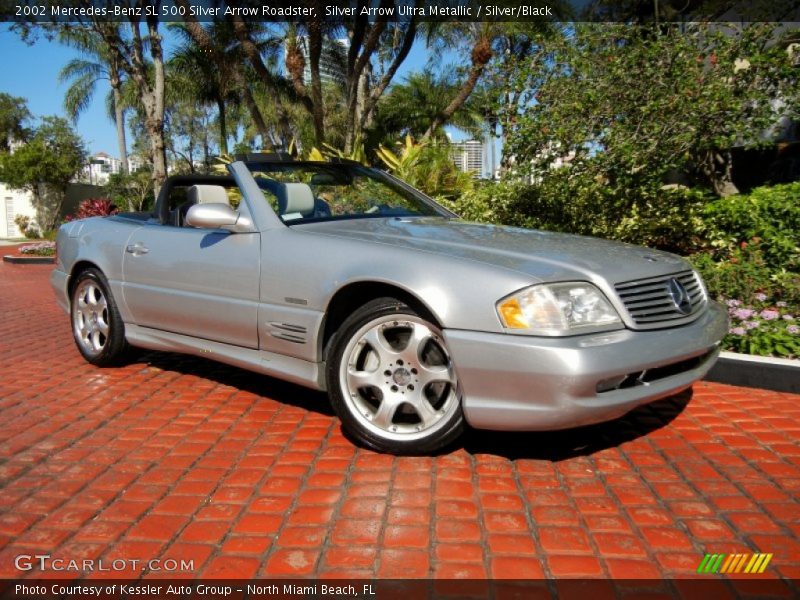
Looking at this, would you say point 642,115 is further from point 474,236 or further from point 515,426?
point 515,426

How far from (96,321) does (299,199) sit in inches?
82.6

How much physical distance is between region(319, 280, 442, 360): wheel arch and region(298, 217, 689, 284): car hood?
0.22m

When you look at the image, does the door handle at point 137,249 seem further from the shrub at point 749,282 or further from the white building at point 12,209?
the white building at point 12,209

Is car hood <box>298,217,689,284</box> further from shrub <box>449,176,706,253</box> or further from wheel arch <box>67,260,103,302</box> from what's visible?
shrub <box>449,176,706,253</box>

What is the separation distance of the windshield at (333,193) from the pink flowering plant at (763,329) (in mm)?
2236

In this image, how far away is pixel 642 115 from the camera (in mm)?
6004

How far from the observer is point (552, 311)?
2.73m

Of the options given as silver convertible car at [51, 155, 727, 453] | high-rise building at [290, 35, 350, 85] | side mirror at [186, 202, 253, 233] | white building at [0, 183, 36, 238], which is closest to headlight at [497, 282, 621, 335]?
silver convertible car at [51, 155, 727, 453]

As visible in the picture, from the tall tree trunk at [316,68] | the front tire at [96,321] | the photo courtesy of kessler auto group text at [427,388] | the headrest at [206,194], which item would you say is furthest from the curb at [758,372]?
the tall tree trunk at [316,68]

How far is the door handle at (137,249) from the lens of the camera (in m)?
4.40

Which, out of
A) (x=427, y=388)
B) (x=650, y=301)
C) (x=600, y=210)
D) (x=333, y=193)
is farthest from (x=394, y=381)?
(x=600, y=210)

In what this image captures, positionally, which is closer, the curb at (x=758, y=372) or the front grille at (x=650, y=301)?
the front grille at (x=650, y=301)

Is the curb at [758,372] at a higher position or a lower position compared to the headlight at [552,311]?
lower

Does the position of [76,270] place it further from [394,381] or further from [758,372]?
[758,372]
